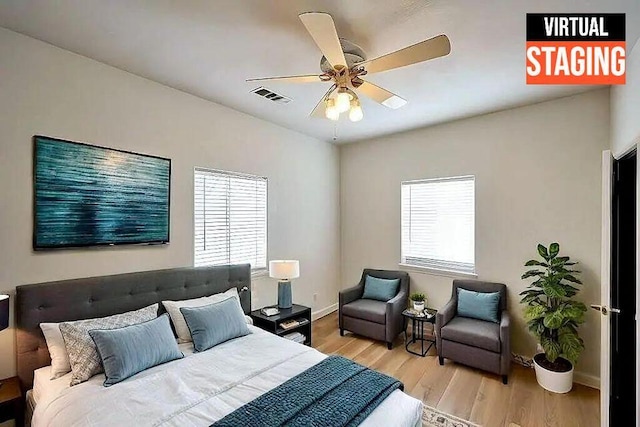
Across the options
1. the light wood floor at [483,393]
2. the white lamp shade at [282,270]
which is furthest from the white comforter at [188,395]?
the white lamp shade at [282,270]

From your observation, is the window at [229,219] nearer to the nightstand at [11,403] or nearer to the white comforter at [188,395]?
the white comforter at [188,395]

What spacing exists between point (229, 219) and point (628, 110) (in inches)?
146

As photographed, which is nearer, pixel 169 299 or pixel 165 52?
pixel 165 52

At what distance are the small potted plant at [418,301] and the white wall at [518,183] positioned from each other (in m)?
0.30

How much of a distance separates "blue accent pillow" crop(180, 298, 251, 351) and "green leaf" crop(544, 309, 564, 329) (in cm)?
272

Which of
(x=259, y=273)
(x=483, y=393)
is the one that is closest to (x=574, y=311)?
(x=483, y=393)

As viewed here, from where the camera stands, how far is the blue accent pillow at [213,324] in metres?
2.45

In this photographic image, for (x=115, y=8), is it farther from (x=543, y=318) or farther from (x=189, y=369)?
(x=543, y=318)

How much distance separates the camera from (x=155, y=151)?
285 centimetres

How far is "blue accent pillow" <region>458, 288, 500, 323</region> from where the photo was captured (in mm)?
3342

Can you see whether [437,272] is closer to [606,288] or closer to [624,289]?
[624,289]

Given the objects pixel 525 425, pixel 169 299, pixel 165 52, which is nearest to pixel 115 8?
pixel 165 52

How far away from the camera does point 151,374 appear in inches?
79.0

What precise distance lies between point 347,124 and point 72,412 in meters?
3.73
